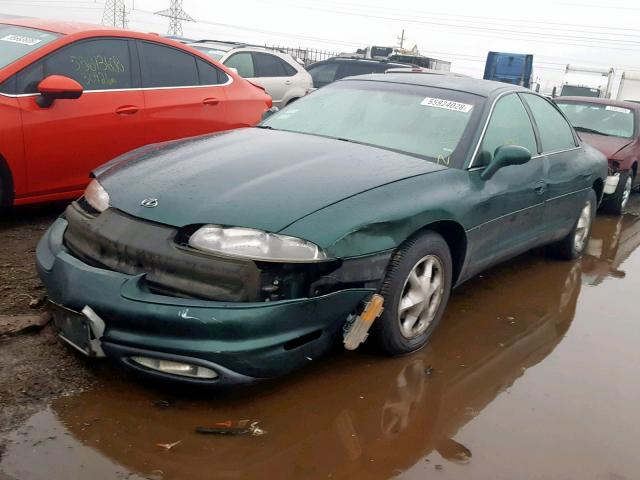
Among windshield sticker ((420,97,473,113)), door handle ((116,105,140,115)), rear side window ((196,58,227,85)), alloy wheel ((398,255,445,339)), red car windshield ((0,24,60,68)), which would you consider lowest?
alloy wheel ((398,255,445,339))

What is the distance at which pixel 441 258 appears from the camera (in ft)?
11.3

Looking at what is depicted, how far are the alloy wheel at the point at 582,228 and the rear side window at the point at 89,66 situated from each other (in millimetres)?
3913

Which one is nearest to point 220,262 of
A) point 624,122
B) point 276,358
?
point 276,358

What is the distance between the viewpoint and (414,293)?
3.31 meters

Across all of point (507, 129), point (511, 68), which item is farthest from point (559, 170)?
point (511, 68)

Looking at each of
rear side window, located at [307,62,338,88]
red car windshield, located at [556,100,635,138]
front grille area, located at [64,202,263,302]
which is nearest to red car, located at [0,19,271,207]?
front grille area, located at [64,202,263,302]

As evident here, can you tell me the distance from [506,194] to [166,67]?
311cm

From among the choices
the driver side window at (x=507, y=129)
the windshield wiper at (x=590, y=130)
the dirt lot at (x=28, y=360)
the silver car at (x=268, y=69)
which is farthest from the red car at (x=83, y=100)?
the windshield wiper at (x=590, y=130)

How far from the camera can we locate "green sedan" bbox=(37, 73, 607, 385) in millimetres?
2633

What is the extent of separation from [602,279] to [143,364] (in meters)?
4.11

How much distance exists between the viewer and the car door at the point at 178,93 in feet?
17.4

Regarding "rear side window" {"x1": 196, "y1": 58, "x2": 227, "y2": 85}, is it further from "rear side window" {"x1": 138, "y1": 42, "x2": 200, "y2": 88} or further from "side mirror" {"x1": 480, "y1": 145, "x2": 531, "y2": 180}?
"side mirror" {"x1": 480, "y1": 145, "x2": 531, "y2": 180}

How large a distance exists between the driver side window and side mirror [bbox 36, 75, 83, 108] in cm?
280

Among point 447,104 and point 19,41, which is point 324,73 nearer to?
point 19,41
